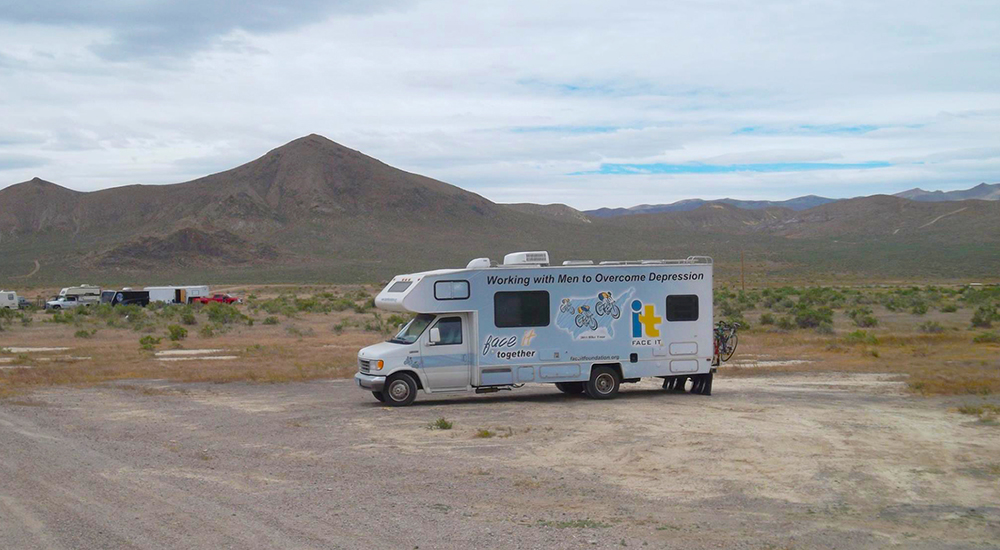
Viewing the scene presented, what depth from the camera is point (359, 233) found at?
412 ft

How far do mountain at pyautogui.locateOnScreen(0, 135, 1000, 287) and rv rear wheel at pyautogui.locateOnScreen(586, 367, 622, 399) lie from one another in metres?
69.2

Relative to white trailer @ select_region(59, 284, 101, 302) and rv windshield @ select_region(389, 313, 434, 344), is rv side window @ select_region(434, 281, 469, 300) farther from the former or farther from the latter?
white trailer @ select_region(59, 284, 101, 302)

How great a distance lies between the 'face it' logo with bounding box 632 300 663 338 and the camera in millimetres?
17969

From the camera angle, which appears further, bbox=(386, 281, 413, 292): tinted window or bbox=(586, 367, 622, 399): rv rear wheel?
bbox=(586, 367, 622, 399): rv rear wheel

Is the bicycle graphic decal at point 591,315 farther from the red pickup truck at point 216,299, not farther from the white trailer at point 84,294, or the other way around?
the white trailer at point 84,294

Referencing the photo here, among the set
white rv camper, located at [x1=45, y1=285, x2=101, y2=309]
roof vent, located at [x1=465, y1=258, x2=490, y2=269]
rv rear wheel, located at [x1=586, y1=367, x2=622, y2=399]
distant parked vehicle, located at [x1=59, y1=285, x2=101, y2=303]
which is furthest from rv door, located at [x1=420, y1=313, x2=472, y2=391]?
distant parked vehicle, located at [x1=59, y1=285, x2=101, y2=303]

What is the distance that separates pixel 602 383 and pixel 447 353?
299 cm

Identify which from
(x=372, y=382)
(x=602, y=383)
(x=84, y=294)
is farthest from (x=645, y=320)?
(x=84, y=294)

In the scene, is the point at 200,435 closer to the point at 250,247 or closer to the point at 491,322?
the point at 491,322

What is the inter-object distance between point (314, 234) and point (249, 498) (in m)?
119

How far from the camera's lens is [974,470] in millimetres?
11078

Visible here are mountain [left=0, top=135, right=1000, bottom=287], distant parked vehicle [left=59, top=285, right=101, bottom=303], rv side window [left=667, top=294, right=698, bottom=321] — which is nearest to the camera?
rv side window [left=667, top=294, right=698, bottom=321]

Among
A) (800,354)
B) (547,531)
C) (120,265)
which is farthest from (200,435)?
(120,265)

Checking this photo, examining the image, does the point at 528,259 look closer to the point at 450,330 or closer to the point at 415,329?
the point at 450,330
